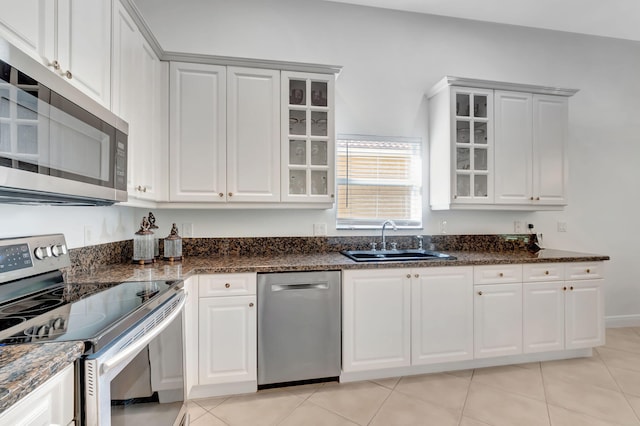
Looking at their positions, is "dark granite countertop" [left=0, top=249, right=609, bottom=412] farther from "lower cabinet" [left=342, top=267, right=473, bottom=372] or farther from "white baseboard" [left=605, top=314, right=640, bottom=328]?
"white baseboard" [left=605, top=314, right=640, bottom=328]

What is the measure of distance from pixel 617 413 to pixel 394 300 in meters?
1.49

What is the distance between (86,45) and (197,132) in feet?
3.10

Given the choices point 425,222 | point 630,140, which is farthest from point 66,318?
point 630,140

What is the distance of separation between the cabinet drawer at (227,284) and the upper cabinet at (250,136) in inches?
23.3

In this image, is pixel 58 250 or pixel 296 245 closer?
pixel 58 250

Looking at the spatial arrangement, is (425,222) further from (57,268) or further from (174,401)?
(57,268)

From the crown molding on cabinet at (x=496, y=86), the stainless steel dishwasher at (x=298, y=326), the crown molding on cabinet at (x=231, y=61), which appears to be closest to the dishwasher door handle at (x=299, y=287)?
the stainless steel dishwasher at (x=298, y=326)

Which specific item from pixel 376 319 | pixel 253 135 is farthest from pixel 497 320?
pixel 253 135

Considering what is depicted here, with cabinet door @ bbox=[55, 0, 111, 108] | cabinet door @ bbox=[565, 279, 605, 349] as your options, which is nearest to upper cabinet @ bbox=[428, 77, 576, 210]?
cabinet door @ bbox=[565, 279, 605, 349]

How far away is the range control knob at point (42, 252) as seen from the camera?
1.43 m

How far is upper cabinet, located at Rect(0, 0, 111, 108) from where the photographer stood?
3.48ft

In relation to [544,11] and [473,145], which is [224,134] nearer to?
[473,145]

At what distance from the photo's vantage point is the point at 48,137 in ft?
3.34

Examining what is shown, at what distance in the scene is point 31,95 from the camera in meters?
0.94
